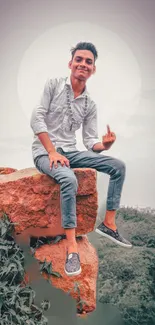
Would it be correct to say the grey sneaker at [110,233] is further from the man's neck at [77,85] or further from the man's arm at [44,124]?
the man's neck at [77,85]

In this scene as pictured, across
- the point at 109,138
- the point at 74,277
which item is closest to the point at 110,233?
the point at 74,277

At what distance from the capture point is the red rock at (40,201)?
249cm

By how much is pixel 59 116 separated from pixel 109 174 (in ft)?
1.47

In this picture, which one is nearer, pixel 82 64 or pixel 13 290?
pixel 13 290

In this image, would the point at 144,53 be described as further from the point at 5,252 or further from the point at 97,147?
the point at 5,252

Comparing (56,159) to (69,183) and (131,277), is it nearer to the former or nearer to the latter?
(69,183)

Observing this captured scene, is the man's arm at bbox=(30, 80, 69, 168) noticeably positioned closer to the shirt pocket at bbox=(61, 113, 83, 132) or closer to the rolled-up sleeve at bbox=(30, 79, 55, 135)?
the rolled-up sleeve at bbox=(30, 79, 55, 135)

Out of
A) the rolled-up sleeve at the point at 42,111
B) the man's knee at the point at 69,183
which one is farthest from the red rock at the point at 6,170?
the man's knee at the point at 69,183

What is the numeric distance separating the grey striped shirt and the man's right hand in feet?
0.33

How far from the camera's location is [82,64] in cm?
248

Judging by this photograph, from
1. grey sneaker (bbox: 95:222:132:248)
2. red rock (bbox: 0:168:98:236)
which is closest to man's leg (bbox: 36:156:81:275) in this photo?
red rock (bbox: 0:168:98:236)

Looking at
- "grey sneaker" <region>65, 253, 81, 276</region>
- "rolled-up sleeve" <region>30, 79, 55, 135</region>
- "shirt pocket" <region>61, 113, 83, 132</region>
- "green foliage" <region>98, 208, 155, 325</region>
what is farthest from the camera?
"green foliage" <region>98, 208, 155, 325</region>

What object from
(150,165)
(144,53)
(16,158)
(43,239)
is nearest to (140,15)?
(144,53)

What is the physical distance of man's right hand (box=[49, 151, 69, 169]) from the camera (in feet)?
7.72
